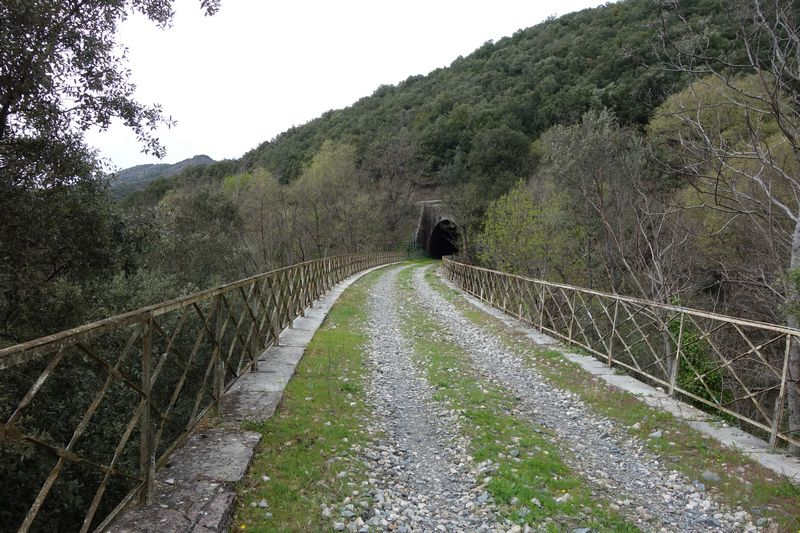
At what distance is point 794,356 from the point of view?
4.50m

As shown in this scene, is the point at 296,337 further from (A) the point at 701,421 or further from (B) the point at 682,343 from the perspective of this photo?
(A) the point at 701,421

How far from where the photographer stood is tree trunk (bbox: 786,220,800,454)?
4398mm

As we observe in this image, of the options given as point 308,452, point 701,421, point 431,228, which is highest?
point 431,228

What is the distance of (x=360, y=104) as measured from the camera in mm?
75312

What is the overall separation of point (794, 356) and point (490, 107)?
151ft

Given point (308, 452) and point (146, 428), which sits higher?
point (146, 428)

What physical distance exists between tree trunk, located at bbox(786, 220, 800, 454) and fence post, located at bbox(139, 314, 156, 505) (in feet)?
16.8

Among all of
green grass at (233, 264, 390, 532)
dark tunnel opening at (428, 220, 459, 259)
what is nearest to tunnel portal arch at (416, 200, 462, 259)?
dark tunnel opening at (428, 220, 459, 259)

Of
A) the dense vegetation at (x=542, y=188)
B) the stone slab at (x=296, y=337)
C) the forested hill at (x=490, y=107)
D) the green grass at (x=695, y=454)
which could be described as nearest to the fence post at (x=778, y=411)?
the green grass at (x=695, y=454)

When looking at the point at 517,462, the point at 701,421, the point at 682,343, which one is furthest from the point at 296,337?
the point at 701,421

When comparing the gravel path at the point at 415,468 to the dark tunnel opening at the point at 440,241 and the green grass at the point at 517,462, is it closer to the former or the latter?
the green grass at the point at 517,462

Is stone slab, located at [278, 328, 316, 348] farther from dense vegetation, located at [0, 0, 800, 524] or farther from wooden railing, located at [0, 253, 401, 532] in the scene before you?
dense vegetation, located at [0, 0, 800, 524]

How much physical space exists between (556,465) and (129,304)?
8.67 metres

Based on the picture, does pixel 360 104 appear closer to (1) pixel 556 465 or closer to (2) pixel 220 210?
(2) pixel 220 210
